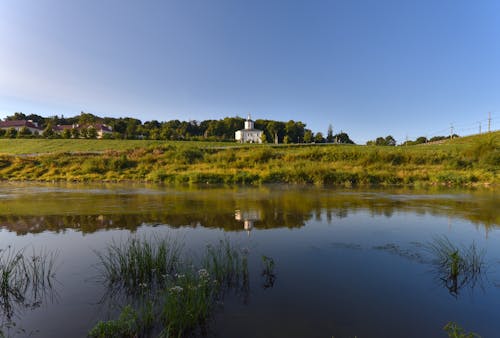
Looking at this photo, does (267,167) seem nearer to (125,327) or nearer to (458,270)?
(458,270)

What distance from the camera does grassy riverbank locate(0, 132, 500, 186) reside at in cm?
2942

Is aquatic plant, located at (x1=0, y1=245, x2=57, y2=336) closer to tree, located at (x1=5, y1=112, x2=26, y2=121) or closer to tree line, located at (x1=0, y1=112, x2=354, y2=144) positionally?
tree line, located at (x1=0, y1=112, x2=354, y2=144)

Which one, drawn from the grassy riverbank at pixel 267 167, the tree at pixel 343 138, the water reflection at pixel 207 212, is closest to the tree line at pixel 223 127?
the tree at pixel 343 138

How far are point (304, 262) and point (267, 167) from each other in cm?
2640

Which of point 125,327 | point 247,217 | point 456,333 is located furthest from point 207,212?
point 456,333

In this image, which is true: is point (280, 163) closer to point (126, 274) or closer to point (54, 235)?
point (54, 235)

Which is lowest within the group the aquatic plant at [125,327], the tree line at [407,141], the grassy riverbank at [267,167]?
the aquatic plant at [125,327]

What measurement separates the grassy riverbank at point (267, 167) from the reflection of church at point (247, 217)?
1572 centimetres

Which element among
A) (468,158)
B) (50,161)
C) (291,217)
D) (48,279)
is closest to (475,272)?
(291,217)

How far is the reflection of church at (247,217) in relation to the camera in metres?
10.8

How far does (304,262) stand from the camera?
7027 mm

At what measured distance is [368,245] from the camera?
27.6ft

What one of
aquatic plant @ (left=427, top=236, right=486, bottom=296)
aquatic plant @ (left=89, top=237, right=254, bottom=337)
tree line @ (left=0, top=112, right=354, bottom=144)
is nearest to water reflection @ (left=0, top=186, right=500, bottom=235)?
aquatic plant @ (left=89, top=237, right=254, bottom=337)

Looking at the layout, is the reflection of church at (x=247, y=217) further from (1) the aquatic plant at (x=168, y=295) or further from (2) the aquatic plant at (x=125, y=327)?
(2) the aquatic plant at (x=125, y=327)
